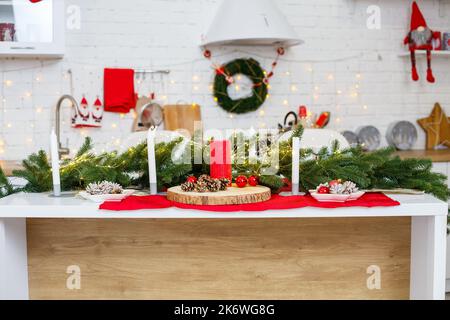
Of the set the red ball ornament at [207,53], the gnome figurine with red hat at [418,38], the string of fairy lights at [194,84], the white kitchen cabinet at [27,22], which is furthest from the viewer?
the gnome figurine with red hat at [418,38]

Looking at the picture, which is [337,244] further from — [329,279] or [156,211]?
[156,211]

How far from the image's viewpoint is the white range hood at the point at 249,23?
3703mm

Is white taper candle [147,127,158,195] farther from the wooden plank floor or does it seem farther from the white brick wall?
the white brick wall

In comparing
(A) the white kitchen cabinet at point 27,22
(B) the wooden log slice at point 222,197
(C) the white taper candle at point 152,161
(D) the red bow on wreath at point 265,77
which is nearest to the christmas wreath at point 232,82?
(D) the red bow on wreath at point 265,77

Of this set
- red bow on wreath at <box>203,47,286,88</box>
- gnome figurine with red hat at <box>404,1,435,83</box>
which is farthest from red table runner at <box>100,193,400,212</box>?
gnome figurine with red hat at <box>404,1,435,83</box>

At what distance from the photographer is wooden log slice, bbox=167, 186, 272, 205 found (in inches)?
61.1

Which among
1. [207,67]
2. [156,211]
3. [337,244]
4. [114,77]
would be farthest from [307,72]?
[156,211]

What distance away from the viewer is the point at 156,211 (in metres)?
1.51

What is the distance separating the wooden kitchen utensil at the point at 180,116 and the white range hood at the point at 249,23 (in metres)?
0.53

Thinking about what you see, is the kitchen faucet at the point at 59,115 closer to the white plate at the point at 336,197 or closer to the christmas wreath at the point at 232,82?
the christmas wreath at the point at 232,82

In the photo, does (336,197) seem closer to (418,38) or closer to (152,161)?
(152,161)
